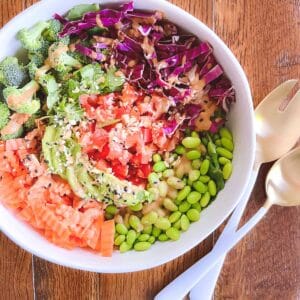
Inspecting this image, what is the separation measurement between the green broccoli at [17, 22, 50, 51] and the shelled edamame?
347mm

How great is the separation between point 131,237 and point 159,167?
0.16m

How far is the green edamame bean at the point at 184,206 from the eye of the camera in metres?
1.39

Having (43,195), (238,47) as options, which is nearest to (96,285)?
(43,195)

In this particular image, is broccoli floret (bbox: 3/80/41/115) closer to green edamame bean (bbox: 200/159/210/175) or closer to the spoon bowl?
green edamame bean (bbox: 200/159/210/175)

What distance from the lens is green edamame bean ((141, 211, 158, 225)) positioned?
1.38 m

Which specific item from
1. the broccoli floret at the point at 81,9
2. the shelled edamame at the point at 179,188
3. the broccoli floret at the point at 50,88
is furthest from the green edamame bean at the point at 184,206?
the broccoli floret at the point at 81,9

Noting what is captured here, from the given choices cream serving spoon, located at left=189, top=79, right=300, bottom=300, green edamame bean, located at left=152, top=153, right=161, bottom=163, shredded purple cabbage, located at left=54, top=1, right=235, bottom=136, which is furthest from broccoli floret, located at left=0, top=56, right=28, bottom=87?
cream serving spoon, located at left=189, top=79, right=300, bottom=300

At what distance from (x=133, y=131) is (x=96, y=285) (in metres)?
0.42

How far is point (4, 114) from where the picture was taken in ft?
4.34

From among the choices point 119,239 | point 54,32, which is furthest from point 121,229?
point 54,32

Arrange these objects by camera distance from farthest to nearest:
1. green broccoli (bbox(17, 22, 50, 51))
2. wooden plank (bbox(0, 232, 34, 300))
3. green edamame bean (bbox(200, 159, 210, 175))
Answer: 1. wooden plank (bbox(0, 232, 34, 300))
2. green edamame bean (bbox(200, 159, 210, 175))
3. green broccoli (bbox(17, 22, 50, 51))

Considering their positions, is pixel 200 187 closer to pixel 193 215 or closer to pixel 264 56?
pixel 193 215

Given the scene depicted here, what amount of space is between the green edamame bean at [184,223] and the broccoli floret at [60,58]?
0.41 meters

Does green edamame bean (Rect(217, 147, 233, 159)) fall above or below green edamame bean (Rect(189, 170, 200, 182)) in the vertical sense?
above
